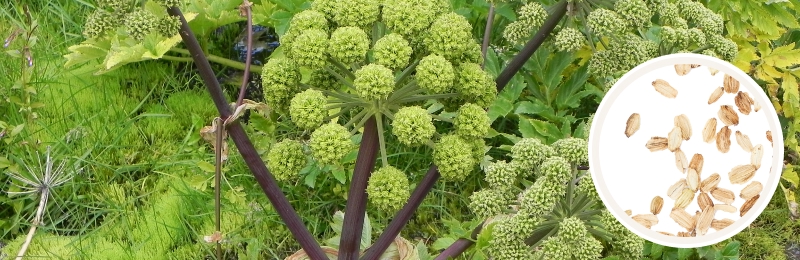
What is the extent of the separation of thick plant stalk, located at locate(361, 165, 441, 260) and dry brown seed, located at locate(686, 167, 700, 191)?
0.73 meters

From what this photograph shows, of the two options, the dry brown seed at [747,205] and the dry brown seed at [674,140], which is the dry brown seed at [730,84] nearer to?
the dry brown seed at [674,140]

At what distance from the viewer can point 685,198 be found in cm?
185

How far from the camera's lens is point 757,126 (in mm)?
1829

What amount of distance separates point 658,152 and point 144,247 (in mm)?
2186

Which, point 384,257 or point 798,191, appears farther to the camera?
point 798,191

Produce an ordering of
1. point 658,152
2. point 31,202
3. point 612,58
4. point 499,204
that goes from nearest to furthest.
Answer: point 658,152
point 499,204
point 612,58
point 31,202

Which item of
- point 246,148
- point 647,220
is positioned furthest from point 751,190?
point 246,148

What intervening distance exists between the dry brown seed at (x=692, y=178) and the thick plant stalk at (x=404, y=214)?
0.73m

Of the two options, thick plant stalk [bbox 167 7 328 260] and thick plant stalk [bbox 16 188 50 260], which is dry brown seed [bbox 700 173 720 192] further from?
thick plant stalk [bbox 16 188 50 260]

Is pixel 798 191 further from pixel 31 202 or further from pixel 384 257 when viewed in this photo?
pixel 31 202

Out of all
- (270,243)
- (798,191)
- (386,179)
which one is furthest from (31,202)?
(798,191)

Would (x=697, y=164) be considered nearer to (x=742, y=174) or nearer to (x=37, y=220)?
(x=742, y=174)

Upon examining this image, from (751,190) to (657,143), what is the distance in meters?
0.27

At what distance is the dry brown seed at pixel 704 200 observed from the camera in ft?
6.03
